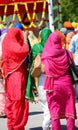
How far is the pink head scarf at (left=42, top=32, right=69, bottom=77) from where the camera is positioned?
21.4 ft

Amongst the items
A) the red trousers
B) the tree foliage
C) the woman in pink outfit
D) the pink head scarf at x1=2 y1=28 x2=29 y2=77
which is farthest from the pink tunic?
the tree foliage

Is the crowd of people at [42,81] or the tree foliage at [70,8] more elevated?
the tree foliage at [70,8]

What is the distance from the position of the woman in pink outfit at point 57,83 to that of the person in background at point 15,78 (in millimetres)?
545

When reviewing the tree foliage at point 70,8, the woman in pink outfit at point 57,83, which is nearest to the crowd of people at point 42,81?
the woman in pink outfit at point 57,83

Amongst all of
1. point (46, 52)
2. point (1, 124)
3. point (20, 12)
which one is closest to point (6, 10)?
point (20, 12)

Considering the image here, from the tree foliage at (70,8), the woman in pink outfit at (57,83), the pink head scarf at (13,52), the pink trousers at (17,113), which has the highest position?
the tree foliage at (70,8)

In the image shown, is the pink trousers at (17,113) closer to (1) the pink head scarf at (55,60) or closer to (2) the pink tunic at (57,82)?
(2) the pink tunic at (57,82)

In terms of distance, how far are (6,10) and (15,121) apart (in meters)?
15.2

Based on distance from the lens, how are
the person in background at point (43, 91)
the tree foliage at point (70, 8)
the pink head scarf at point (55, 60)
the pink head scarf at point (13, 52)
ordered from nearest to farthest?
the pink head scarf at point (55, 60)
the pink head scarf at point (13, 52)
the person in background at point (43, 91)
the tree foliage at point (70, 8)

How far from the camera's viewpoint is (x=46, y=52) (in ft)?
21.7

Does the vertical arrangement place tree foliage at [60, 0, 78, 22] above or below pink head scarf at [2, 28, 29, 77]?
above

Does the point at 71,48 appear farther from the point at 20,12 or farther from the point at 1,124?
the point at 20,12

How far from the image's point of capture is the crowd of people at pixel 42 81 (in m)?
6.56

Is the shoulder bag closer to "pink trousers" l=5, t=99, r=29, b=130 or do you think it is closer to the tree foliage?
"pink trousers" l=5, t=99, r=29, b=130
